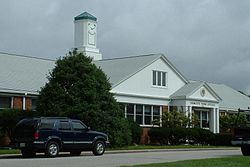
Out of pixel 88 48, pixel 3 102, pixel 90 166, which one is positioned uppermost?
pixel 88 48

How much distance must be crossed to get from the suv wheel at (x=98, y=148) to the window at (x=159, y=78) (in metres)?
20.7

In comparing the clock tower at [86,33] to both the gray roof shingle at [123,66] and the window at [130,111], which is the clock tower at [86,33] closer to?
the gray roof shingle at [123,66]

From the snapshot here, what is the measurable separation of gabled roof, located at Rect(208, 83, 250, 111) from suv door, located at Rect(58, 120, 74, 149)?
3174 cm

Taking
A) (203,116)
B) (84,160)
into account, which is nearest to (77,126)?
(84,160)

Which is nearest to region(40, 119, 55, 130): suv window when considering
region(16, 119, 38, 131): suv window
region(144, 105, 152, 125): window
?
region(16, 119, 38, 131): suv window

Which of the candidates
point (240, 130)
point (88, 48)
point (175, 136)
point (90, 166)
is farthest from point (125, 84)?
point (90, 166)

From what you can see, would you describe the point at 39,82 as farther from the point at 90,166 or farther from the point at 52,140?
the point at 90,166

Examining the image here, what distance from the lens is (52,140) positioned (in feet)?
85.9

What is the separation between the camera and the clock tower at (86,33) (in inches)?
2169

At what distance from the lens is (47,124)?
26453 mm

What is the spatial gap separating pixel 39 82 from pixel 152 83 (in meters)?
10.7

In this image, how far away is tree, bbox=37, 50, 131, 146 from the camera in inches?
1335

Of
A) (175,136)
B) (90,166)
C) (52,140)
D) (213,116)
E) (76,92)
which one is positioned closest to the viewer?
(90,166)

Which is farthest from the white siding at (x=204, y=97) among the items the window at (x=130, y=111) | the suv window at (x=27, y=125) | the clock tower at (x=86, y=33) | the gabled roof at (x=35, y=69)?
the suv window at (x=27, y=125)
